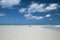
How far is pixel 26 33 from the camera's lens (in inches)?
40.8

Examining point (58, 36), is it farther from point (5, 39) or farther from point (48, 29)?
point (5, 39)

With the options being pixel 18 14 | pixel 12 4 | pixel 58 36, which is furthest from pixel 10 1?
pixel 58 36

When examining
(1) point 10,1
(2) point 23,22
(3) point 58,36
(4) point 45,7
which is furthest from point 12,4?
(3) point 58,36

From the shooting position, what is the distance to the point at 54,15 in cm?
102

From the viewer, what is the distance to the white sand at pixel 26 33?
3.36ft

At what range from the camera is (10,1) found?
1.02 metres

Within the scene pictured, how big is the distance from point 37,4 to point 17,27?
324mm

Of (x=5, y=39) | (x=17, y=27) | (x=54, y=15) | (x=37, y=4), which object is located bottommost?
(x=5, y=39)

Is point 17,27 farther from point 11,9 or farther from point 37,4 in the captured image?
point 37,4

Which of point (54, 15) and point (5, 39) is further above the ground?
point (54, 15)

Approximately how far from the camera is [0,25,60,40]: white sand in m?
1.02

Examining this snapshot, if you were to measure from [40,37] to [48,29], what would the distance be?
0.12 meters

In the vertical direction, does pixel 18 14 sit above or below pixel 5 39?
above

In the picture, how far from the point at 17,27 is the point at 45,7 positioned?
14.5 inches
